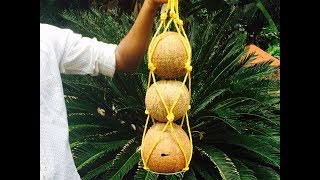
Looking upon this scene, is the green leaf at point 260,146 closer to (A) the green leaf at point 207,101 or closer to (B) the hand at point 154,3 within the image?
(A) the green leaf at point 207,101

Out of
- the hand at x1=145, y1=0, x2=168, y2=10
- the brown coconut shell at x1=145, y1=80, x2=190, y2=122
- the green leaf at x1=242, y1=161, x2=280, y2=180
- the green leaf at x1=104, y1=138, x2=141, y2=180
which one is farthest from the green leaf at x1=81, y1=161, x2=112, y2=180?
the hand at x1=145, y1=0, x2=168, y2=10

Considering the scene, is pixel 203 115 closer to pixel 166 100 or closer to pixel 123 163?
pixel 123 163

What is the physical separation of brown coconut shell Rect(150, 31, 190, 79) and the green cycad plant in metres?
1.43

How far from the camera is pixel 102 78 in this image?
3.70m

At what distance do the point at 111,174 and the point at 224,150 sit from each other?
0.82 meters

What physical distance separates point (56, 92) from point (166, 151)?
39cm

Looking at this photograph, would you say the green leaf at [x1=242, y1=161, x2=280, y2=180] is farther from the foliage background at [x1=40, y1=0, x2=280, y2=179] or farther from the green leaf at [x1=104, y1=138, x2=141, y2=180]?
the green leaf at [x1=104, y1=138, x2=141, y2=180]

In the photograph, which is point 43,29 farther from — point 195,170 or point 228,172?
point 195,170

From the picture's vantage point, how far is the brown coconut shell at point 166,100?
1.56m

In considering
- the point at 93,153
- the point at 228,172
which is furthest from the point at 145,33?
the point at 93,153

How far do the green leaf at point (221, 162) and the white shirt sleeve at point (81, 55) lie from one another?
1368 mm

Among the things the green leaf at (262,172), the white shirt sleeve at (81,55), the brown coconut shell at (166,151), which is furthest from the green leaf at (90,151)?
the brown coconut shell at (166,151)

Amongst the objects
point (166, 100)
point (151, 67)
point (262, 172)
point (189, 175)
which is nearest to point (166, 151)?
point (166, 100)

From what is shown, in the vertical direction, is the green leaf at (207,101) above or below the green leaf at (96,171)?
above
